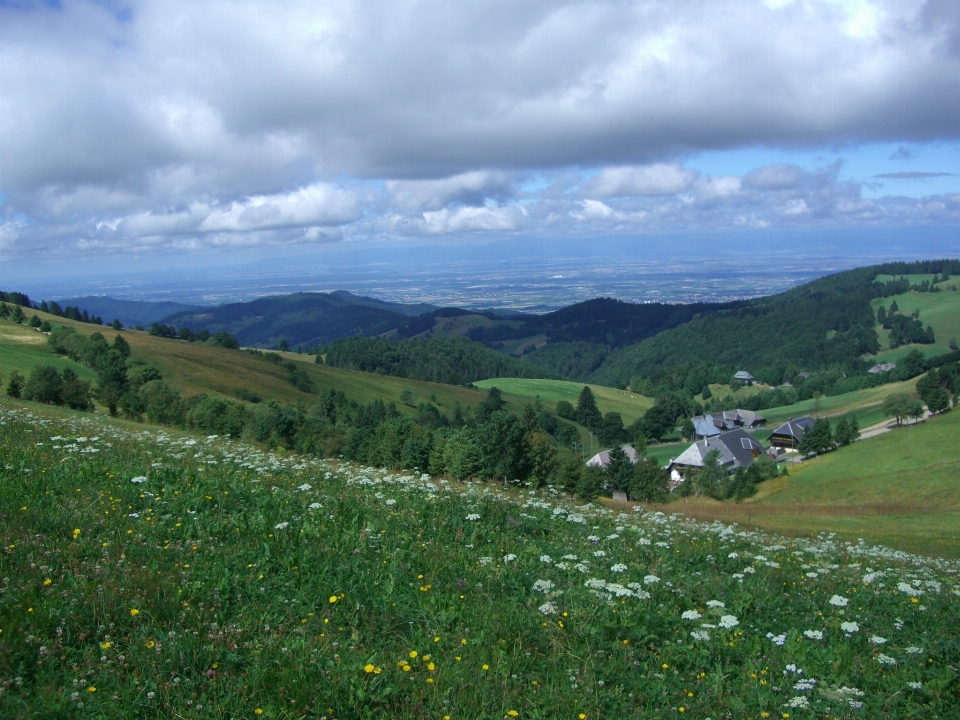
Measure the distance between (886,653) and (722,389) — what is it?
660 ft

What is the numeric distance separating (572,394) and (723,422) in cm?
3717

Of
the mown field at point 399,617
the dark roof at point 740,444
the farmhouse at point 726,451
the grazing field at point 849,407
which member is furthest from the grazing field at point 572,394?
the mown field at point 399,617

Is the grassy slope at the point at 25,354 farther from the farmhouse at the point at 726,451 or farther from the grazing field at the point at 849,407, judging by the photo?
the grazing field at the point at 849,407

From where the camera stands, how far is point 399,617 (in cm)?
593

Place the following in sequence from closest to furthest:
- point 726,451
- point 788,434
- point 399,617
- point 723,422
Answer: point 399,617
point 726,451
point 788,434
point 723,422

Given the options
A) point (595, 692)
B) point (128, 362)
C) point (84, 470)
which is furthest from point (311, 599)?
point (128, 362)

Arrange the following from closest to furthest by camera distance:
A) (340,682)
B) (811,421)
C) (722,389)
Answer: (340,682)
(811,421)
(722,389)

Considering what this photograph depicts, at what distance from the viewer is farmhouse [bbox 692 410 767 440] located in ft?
461

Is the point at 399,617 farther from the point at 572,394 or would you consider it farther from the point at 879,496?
the point at 572,394

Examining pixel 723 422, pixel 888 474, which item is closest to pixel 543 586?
pixel 888 474

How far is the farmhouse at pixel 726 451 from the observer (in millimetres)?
99562

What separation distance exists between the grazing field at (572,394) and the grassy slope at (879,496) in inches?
2842

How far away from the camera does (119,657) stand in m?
4.83

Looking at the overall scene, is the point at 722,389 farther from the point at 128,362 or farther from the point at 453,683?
the point at 453,683
